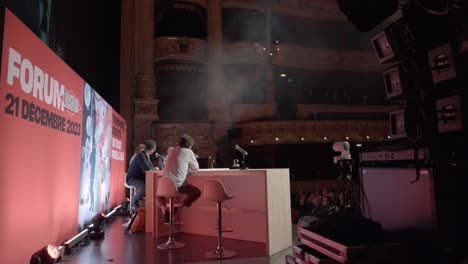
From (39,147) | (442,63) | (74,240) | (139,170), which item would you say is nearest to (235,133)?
(139,170)

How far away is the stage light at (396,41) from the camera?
102 inches

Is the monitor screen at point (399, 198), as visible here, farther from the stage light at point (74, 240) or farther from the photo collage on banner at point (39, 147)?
the stage light at point (74, 240)

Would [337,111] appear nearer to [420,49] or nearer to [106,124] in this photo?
[106,124]

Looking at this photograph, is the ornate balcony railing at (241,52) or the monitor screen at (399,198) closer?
the monitor screen at (399,198)

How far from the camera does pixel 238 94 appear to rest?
15500 mm

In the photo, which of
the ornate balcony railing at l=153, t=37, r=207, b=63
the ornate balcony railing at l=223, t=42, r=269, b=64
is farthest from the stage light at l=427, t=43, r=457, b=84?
the ornate balcony railing at l=223, t=42, r=269, b=64

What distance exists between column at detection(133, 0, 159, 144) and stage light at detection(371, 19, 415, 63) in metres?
11.6

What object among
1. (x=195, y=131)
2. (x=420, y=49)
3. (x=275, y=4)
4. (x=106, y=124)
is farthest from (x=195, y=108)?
(x=420, y=49)

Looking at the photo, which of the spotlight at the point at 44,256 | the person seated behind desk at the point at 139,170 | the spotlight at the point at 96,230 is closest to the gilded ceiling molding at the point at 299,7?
the person seated behind desk at the point at 139,170

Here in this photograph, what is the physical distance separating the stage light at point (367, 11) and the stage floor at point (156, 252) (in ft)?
9.00

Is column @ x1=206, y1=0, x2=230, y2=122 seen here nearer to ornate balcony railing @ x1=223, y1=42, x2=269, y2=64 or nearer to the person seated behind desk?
ornate balcony railing @ x1=223, y1=42, x2=269, y2=64

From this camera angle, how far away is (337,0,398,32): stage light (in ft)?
8.50

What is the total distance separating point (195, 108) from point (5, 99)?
11.9m

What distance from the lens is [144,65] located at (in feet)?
45.6
